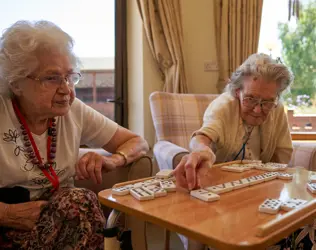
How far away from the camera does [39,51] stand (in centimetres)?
121

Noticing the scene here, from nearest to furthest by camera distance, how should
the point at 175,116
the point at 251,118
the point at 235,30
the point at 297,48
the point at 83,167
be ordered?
the point at 83,167, the point at 251,118, the point at 175,116, the point at 235,30, the point at 297,48

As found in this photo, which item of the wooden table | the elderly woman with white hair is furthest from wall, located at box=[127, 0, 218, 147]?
the wooden table

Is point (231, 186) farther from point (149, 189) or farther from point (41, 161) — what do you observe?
point (41, 161)

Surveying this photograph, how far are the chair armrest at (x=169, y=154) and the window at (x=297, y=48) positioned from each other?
1.70 m

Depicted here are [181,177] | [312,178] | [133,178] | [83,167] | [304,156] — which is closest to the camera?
[181,177]

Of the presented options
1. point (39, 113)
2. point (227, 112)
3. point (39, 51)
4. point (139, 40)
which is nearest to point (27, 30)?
point (39, 51)

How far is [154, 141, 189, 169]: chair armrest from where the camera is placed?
1.57 meters

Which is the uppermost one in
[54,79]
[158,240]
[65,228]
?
[54,79]

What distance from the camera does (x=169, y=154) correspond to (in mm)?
1649

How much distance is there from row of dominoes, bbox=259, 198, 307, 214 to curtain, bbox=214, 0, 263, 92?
2149mm

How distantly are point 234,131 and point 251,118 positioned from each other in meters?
0.10

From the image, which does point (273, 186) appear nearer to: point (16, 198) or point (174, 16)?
point (16, 198)

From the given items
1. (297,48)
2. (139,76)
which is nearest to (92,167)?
(139,76)

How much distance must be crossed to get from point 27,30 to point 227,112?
905 millimetres
